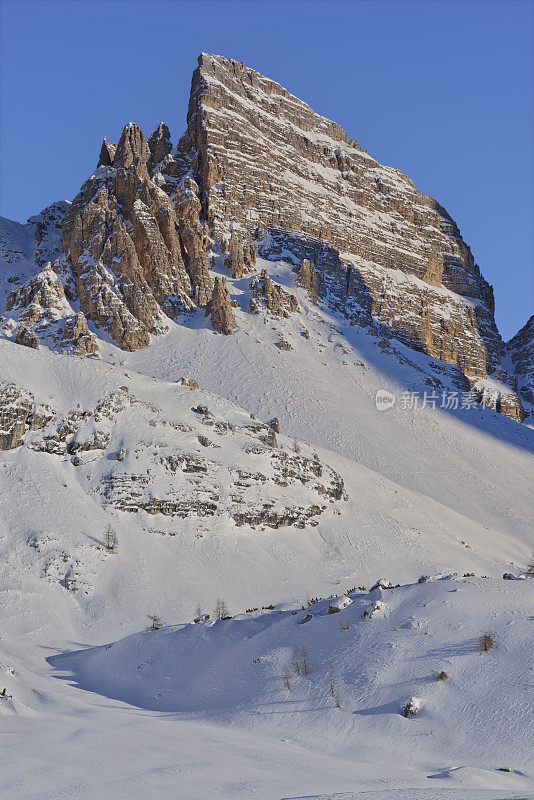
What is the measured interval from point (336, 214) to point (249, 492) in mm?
119895

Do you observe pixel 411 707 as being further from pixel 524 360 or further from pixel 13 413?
pixel 524 360

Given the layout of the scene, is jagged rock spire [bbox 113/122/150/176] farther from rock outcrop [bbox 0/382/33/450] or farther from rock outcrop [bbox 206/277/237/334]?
rock outcrop [bbox 0/382/33/450]

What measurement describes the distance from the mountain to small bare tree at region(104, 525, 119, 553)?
198 millimetres

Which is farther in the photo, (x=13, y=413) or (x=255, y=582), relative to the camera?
(x=13, y=413)

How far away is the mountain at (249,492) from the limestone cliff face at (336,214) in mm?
865

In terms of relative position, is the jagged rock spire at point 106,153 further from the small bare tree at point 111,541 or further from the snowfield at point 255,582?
the small bare tree at point 111,541

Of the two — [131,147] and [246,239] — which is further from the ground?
[131,147]

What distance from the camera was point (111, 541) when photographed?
4869 centimetres

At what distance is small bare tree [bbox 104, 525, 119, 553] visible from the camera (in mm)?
48562

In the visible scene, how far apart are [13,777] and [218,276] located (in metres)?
115

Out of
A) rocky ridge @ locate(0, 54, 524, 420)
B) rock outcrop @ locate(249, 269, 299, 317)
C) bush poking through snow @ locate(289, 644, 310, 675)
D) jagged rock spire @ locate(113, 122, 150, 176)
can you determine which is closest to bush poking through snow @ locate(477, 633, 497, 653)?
bush poking through snow @ locate(289, 644, 310, 675)

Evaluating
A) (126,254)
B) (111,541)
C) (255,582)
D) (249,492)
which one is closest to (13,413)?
(111,541)

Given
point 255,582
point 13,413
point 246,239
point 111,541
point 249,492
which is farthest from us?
point 246,239

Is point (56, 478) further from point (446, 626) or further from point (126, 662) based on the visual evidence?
point (446, 626)
